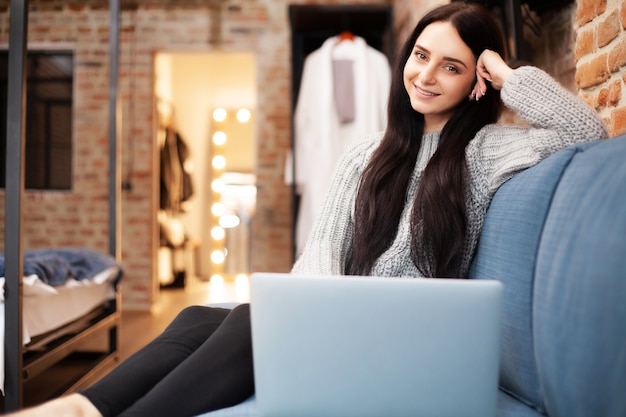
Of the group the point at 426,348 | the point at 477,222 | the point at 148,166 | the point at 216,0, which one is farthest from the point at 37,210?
the point at 426,348

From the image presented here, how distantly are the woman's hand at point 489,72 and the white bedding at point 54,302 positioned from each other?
1566mm

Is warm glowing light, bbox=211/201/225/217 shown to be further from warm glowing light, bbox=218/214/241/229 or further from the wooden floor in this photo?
the wooden floor

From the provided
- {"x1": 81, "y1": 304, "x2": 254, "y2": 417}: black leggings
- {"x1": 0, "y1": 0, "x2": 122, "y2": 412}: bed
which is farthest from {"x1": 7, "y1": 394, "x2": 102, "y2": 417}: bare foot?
{"x1": 0, "y1": 0, "x2": 122, "y2": 412}: bed

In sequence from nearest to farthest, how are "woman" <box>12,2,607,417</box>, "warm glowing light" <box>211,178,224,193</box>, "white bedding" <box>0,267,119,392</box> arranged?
1. "woman" <box>12,2,607,417</box>
2. "white bedding" <box>0,267,119,392</box>
3. "warm glowing light" <box>211,178,224,193</box>

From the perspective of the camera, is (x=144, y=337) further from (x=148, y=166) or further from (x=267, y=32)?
(x=267, y=32)

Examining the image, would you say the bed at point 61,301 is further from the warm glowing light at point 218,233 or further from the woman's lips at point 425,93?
the warm glowing light at point 218,233

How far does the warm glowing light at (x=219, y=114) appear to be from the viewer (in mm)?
6844

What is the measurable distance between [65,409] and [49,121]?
424 centimetres

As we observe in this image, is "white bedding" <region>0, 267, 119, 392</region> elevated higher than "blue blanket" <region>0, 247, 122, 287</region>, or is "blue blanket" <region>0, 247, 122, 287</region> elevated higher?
"blue blanket" <region>0, 247, 122, 287</region>

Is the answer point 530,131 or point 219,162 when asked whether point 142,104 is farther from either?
point 530,131

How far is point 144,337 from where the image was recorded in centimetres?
340

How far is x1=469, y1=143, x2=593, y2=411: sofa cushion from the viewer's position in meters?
0.97

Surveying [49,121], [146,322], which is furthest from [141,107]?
[146,322]

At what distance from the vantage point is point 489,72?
133cm
